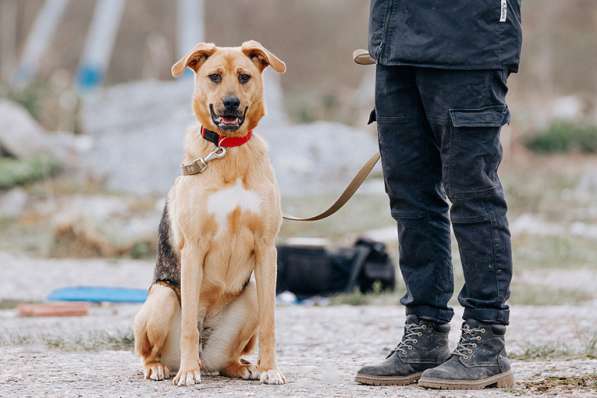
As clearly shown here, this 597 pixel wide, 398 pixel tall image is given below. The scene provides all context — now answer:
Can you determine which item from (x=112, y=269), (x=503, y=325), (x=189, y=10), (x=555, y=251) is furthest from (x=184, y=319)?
(x=189, y=10)

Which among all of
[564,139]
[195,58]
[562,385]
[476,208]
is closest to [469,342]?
[562,385]

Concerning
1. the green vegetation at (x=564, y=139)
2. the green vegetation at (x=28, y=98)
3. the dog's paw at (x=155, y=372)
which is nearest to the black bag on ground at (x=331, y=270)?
the dog's paw at (x=155, y=372)

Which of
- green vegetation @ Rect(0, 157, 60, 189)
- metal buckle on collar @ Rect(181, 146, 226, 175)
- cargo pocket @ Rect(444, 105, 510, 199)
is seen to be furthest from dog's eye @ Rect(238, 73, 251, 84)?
green vegetation @ Rect(0, 157, 60, 189)

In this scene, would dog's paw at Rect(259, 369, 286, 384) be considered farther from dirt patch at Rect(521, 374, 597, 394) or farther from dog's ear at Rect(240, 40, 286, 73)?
→ dog's ear at Rect(240, 40, 286, 73)

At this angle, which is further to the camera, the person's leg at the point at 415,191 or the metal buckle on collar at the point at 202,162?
the metal buckle on collar at the point at 202,162

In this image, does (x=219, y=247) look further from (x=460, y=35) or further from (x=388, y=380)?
(x=460, y=35)

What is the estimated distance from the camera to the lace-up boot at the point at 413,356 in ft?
12.7

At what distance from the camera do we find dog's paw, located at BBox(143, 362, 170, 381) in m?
4.01

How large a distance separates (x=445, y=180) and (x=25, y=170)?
9667 mm

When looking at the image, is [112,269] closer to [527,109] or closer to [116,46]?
[527,109]

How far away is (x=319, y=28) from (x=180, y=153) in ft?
37.3

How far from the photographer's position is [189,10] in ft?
60.6

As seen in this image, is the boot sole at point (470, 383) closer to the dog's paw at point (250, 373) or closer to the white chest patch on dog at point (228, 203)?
the dog's paw at point (250, 373)

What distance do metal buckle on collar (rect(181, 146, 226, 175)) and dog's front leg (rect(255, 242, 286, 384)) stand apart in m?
0.39
